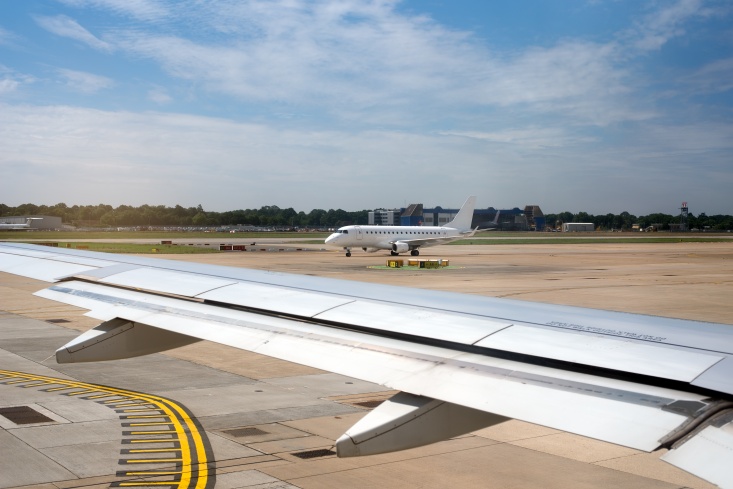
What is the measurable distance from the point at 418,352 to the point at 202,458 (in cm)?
631

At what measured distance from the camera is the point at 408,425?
163 inches

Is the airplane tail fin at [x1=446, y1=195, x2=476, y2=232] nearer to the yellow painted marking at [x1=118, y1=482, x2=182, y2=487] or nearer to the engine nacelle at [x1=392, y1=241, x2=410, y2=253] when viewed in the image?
the engine nacelle at [x1=392, y1=241, x2=410, y2=253]

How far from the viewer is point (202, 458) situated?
1012cm

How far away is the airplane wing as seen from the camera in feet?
11.4

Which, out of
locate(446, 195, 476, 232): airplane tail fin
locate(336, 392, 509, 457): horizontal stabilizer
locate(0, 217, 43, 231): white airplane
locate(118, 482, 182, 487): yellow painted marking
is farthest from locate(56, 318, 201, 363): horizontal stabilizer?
locate(0, 217, 43, 231): white airplane

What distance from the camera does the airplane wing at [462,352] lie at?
3.48m

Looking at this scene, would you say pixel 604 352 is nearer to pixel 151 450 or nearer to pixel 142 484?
pixel 142 484

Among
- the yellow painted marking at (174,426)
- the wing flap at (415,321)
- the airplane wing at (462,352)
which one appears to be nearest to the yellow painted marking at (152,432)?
the yellow painted marking at (174,426)

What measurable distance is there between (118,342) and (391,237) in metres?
60.0

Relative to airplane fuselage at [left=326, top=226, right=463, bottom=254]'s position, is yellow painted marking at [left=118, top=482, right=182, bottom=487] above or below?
below

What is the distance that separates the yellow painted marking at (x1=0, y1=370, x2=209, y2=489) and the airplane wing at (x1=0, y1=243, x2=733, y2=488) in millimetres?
2822

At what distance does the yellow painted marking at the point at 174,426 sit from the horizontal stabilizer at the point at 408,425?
558cm

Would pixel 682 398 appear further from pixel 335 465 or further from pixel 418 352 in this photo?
pixel 335 465

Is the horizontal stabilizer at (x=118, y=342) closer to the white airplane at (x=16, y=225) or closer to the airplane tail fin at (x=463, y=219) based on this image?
the airplane tail fin at (x=463, y=219)
